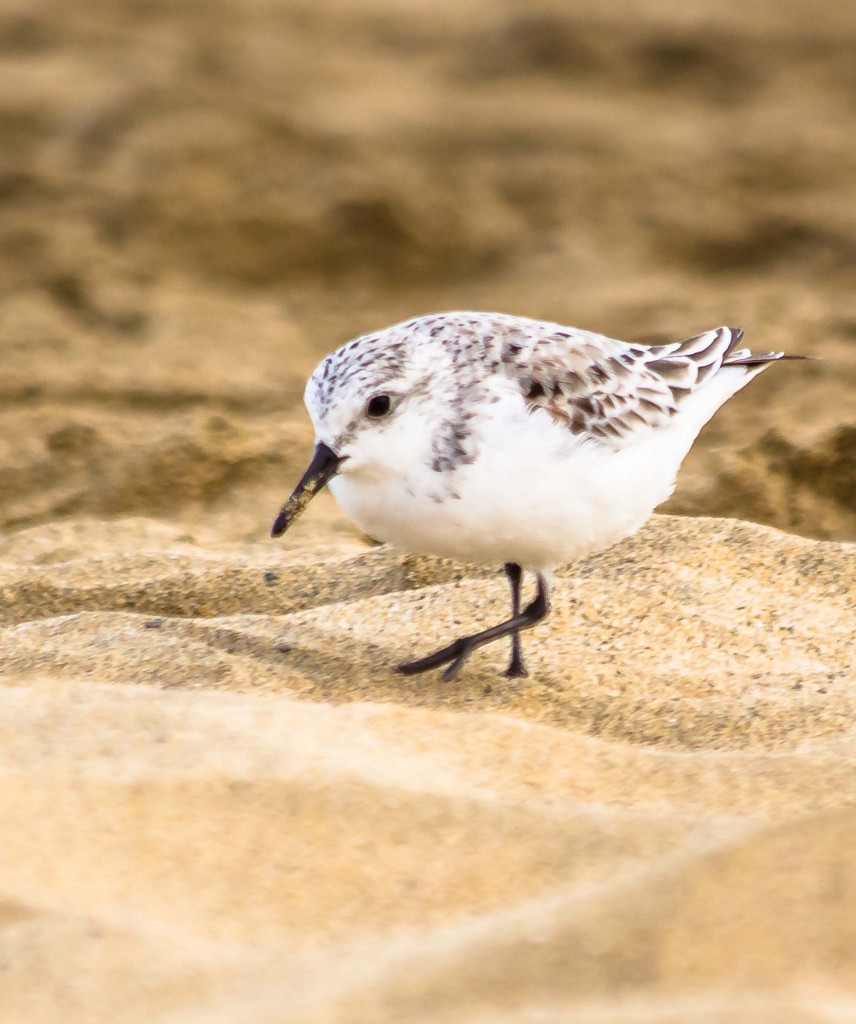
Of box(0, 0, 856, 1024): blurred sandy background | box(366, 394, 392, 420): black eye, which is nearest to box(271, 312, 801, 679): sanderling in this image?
box(366, 394, 392, 420): black eye

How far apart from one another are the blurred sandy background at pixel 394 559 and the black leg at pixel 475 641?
0.06m

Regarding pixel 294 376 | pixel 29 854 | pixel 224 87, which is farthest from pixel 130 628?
pixel 224 87

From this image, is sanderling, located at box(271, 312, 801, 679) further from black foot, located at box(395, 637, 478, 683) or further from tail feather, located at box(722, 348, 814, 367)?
tail feather, located at box(722, 348, 814, 367)

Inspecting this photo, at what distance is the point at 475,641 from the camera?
141 inches

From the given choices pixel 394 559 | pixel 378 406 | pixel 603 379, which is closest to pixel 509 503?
pixel 378 406

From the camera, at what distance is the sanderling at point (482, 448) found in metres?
3.21

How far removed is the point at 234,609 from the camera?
4242 mm

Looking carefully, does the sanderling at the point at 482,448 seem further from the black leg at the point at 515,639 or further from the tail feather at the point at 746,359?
the tail feather at the point at 746,359

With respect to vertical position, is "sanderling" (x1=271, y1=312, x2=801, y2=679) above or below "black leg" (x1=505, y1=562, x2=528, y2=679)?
above

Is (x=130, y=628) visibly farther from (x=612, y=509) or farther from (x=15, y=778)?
(x=612, y=509)

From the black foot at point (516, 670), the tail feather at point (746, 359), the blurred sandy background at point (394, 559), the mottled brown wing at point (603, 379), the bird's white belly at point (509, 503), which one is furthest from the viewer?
the tail feather at point (746, 359)

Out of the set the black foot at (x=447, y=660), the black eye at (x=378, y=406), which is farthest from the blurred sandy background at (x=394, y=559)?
the black eye at (x=378, y=406)

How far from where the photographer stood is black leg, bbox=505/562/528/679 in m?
3.62

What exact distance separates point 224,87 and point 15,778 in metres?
6.77
